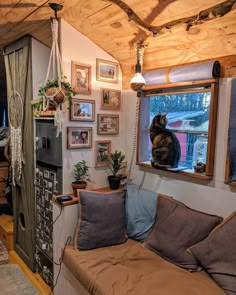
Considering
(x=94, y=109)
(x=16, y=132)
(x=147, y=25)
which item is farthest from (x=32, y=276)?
(x=147, y=25)

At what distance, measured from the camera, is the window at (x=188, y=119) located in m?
1.89

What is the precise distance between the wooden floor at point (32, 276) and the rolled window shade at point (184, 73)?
2.11m

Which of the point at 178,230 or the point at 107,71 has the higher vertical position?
the point at 107,71

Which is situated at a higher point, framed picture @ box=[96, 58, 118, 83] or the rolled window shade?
framed picture @ box=[96, 58, 118, 83]

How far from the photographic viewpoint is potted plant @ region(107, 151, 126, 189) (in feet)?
7.95

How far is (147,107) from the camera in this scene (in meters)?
2.46

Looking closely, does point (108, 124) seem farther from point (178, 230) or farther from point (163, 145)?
point (178, 230)

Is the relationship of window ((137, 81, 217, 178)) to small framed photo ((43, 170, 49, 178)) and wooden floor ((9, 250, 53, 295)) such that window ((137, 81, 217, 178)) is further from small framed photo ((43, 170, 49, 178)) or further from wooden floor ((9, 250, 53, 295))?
wooden floor ((9, 250, 53, 295))

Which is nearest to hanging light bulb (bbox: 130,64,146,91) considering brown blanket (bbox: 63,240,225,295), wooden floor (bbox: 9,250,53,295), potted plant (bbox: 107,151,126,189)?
potted plant (bbox: 107,151,126,189)

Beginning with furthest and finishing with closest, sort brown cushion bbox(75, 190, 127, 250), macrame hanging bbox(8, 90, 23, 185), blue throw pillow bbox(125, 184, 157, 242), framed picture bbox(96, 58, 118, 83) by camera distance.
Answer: macrame hanging bbox(8, 90, 23, 185) → framed picture bbox(96, 58, 118, 83) → blue throw pillow bbox(125, 184, 157, 242) → brown cushion bbox(75, 190, 127, 250)

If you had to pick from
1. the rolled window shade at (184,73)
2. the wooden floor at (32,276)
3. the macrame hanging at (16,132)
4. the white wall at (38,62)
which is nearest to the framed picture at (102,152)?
the rolled window shade at (184,73)

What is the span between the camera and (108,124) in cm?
250

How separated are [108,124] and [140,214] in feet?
2.89

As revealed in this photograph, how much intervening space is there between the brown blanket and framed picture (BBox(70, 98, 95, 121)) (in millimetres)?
1066
